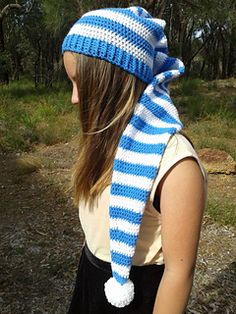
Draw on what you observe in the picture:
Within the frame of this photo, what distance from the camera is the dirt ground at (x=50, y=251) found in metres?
2.21

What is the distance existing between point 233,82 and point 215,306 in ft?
29.0

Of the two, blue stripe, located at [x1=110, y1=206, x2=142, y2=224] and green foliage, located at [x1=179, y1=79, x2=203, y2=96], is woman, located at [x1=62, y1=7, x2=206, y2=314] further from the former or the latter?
green foliage, located at [x1=179, y1=79, x2=203, y2=96]

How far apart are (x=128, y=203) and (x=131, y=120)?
0.16m

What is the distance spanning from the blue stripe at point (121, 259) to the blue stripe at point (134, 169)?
0.17m

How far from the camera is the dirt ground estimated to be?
221cm

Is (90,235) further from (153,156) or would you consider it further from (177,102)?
(177,102)

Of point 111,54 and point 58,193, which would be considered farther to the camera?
point 58,193

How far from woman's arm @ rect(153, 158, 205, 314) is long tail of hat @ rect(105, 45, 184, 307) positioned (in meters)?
0.04

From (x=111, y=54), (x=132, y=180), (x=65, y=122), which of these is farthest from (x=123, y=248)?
(x=65, y=122)

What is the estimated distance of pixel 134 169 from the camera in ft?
2.59

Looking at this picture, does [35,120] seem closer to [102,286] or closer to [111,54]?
→ [102,286]

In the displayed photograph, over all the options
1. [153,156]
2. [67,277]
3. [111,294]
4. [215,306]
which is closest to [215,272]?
[215,306]

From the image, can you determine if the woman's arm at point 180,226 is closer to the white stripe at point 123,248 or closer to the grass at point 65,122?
the white stripe at point 123,248

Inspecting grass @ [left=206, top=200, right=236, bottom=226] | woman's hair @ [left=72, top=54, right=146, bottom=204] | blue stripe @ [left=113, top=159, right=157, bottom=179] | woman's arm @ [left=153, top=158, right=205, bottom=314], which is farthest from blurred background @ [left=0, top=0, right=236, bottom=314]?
woman's arm @ [left=153, top=158, right=205, bottom=314]
